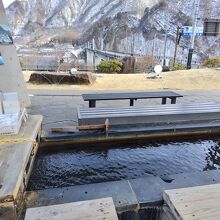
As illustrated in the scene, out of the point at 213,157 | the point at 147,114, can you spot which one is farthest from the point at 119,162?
the point at 213,157

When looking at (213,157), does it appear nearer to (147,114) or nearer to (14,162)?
(147,114)

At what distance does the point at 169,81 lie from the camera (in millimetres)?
12930

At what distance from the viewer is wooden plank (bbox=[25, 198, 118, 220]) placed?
2.25 meters

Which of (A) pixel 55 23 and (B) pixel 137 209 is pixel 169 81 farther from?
(A) pixel 55 23

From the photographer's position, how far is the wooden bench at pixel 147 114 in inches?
197

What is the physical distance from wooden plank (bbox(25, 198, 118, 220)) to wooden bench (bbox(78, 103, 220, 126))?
102 inches

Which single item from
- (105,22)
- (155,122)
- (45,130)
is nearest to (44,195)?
(45,130)

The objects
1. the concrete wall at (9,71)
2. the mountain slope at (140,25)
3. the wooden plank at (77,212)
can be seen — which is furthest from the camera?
the mountain slope at (140,25)

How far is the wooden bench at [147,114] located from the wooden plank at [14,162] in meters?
1.15

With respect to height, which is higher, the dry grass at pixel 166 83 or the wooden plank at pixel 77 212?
the wooden plank at pixel 77 212

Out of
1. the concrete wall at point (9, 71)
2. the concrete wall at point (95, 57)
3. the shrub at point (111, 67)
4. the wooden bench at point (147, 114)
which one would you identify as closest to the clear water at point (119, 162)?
the wooden bench at point (147, 114)

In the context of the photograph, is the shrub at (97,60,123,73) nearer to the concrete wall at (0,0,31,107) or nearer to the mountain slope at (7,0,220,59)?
the concrete wall at (0,0,31,107)

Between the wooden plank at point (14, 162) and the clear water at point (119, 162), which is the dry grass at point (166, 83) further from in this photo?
the wooden plank at point (14, 162)

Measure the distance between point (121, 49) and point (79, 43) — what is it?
2451 cm
